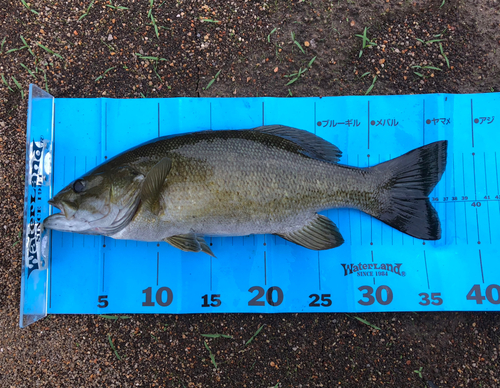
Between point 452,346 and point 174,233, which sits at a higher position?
point 174,233

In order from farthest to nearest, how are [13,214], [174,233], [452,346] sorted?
[13,214] < [452,346] < [174,233]

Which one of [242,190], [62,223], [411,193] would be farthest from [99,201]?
[411,193]

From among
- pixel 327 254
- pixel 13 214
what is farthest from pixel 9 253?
pixel 327 254

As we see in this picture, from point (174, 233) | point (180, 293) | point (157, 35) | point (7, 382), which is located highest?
point (157, 35)

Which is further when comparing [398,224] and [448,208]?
[448,208]

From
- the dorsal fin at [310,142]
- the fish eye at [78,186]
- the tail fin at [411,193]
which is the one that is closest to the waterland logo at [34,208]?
the fish eye at [78,186]

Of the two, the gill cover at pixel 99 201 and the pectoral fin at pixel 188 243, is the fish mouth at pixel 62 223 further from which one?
the pectoral fin at pixel 188 243

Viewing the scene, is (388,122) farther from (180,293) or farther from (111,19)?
(111,19)

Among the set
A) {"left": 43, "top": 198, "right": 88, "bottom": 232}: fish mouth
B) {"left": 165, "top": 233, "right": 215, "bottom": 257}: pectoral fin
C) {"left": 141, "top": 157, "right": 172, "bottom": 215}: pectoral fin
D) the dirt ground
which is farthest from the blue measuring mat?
{"left": 141, "top": 157, "right": 172, "bottom": 215}: pectoral fin
